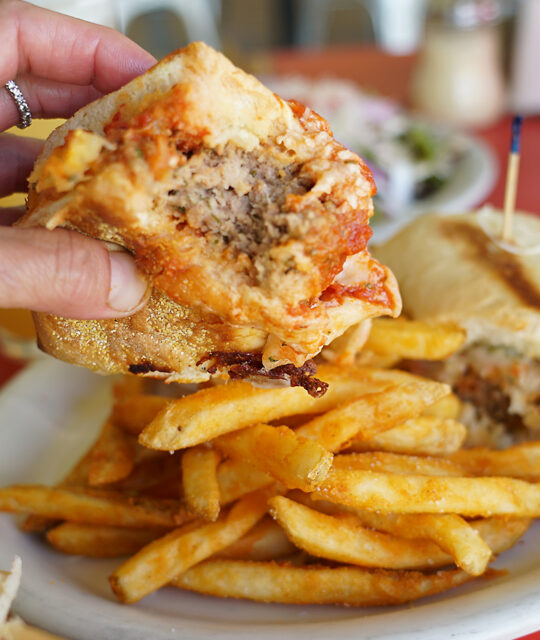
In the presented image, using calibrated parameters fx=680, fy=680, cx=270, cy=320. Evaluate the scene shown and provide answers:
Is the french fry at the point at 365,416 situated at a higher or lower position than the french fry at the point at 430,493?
higher

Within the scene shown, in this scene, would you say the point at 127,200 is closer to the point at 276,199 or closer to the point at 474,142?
the point at 276,199

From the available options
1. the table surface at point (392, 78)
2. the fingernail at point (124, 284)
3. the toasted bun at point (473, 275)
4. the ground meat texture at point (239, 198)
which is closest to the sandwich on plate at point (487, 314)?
the toasted bun at point (473, 275)

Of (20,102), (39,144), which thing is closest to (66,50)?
(20,102)

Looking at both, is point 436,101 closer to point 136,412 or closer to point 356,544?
point 136,412

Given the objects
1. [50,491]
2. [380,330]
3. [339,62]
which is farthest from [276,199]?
[339,62]

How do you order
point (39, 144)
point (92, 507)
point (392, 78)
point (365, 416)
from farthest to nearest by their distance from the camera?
point (392, 78)
point (39, 144)
point (92, 507)
point (365, 416)

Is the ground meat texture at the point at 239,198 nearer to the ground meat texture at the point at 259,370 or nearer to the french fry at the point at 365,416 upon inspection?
the ground meat texture at the point at 259,370
